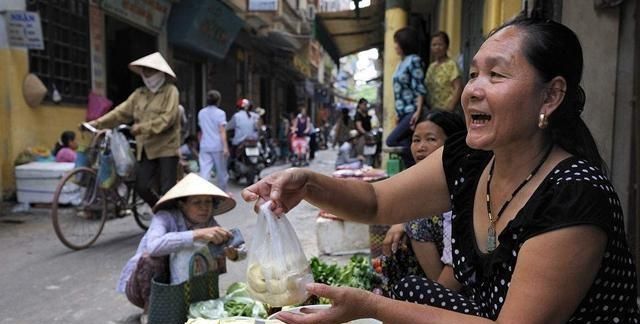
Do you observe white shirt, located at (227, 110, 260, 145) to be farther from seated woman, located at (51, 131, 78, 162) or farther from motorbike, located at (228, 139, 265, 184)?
seated woman, located at (51, 131, 78, 162)

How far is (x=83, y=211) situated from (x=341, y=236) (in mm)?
2501

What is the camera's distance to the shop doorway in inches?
440

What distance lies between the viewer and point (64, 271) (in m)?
4.34

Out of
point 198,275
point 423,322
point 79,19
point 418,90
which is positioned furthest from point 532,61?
point 79,19

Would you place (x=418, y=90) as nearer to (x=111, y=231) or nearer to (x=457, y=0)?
(x=457, y=0)

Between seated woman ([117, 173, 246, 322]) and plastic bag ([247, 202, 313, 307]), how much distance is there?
1.29 m

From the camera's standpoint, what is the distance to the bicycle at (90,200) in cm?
511

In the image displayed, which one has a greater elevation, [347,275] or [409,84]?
[409,84]

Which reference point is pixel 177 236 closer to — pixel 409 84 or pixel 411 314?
pixel 411 314

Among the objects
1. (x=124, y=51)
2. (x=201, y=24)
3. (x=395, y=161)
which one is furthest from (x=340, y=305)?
(x=201, y=24)

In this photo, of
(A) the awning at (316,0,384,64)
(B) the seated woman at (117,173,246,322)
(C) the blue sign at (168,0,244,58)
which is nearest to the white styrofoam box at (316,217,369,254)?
(B) the seated woman at (117,173,246,322)

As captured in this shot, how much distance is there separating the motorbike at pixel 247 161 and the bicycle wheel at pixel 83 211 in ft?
15.7

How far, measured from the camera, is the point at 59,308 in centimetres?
357

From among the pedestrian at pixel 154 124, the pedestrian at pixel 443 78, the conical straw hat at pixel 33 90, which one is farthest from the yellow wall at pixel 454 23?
the conical straw hat at pixel 33 90
